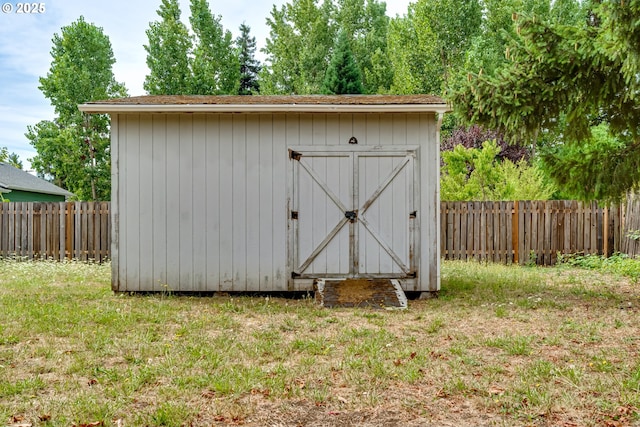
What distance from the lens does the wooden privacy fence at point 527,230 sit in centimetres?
1141

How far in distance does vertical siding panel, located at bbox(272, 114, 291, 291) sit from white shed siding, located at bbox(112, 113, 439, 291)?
1cm

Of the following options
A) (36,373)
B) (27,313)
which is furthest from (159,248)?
(36,373)

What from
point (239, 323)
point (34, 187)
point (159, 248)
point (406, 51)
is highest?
point (406, 51)

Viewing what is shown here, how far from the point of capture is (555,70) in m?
6.55

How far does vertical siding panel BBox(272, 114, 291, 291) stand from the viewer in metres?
7.23

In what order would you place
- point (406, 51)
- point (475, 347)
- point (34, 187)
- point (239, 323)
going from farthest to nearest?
point (406, 51) < point (34, 187) < point (239, 323) < point (475, 347)

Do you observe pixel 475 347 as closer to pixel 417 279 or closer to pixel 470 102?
pixel 417 279

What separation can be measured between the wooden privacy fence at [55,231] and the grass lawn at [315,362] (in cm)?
523

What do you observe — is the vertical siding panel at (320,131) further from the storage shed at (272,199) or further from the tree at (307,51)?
the tree at (307,51)

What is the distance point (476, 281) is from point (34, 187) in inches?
720

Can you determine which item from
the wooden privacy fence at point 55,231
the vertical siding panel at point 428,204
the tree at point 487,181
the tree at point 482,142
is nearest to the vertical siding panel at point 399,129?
the vertical siding panel at point 428,204

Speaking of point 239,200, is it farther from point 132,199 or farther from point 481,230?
point 481,230

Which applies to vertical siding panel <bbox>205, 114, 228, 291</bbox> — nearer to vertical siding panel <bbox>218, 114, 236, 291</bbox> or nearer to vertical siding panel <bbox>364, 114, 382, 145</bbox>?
vertical siding panel <bbox>218, 114, 236, 291</bbox>

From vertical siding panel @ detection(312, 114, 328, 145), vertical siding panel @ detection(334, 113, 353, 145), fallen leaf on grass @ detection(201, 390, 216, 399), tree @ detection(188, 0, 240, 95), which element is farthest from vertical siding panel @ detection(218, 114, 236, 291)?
tree @ detection(188, 0, 240, 95)
